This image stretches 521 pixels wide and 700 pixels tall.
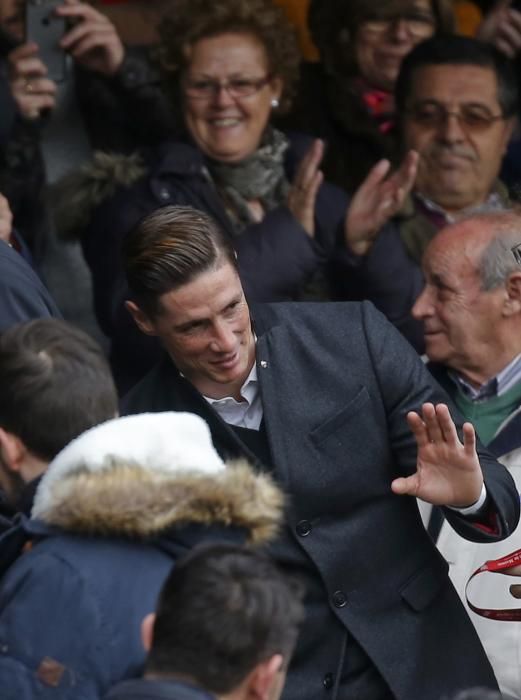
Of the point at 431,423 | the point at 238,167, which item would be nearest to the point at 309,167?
the point at 238,167

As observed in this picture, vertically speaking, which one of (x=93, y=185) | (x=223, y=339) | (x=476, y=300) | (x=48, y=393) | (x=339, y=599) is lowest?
(x=339, y=599)

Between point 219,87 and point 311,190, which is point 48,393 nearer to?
point 311,190

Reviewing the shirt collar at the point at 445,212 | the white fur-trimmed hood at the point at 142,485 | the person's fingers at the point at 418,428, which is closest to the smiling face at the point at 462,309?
the shirt collar at the point at 445,212

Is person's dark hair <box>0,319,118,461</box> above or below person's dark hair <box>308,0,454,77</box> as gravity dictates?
above

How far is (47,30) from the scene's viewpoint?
4.54m

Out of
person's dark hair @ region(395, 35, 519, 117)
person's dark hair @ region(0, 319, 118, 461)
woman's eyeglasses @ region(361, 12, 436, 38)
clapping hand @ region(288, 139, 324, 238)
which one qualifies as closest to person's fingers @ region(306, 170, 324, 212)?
clapping hand @ region(288, 139, 324, 238)

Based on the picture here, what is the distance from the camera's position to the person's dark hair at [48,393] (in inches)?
102

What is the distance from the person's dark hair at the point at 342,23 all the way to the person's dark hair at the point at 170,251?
196 cm

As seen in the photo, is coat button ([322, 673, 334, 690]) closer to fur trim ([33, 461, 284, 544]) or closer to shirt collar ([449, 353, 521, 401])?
fur trim ([33, 461, 284, 544])

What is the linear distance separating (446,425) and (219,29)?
1.92 m

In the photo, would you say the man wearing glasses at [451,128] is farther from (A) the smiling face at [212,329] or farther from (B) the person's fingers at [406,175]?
(A) the smiling face at [212,329]

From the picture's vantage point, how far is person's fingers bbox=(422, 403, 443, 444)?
3004mm

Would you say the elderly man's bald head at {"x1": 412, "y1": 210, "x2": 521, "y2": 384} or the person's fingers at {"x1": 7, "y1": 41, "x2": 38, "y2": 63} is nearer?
the elderly man's bald head at {"x1": 412, "y1": 210, "x2": 521, "y2": 384}

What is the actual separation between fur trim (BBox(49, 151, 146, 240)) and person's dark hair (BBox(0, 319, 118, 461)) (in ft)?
5.74
